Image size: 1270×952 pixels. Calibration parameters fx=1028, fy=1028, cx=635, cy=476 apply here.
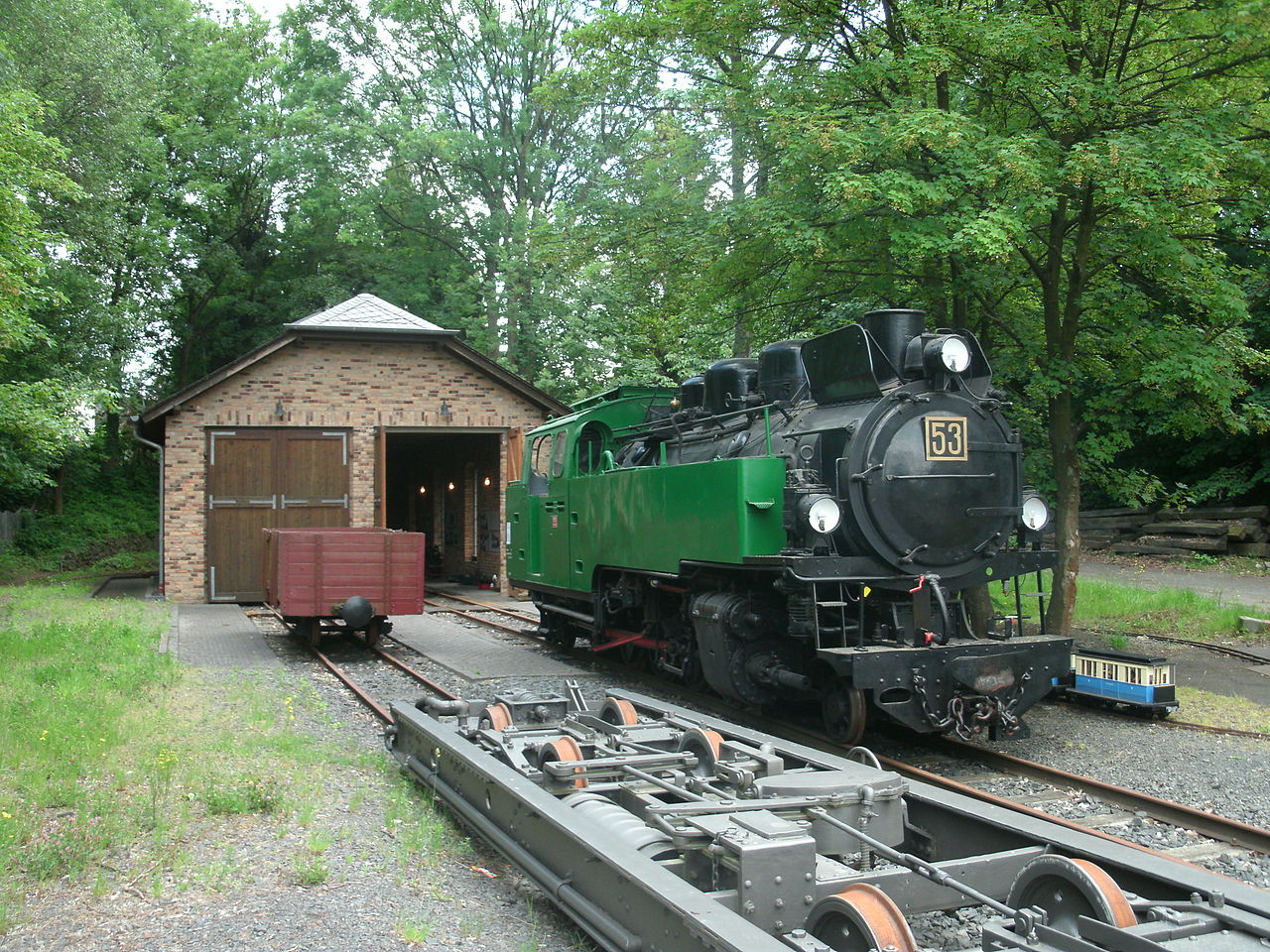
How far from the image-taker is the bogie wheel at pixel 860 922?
9.83 ft

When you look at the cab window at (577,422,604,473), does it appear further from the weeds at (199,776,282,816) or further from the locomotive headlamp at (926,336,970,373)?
the weeds at (199,776,282,816)

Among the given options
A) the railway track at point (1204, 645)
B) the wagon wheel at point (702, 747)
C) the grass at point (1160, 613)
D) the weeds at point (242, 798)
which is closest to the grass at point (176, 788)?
the weeds at point (242, 798)

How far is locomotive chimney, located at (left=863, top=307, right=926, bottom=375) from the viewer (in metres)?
7.29

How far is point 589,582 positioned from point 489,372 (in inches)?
367

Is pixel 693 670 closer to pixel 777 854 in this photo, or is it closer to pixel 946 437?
pixel 946 437

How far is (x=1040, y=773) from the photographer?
20.8ft

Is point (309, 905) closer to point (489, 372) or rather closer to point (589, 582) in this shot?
point (589, 582)

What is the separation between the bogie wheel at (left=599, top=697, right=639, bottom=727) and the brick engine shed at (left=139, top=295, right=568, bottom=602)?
12.8 metres

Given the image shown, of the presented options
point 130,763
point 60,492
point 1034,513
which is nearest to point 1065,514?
point 1034,513

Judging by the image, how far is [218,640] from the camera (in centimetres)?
1298

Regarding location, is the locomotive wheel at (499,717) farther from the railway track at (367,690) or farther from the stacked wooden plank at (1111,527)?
the stacked wooden plank at (1111,527)

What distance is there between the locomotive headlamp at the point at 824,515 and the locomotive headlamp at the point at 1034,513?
170 centimetres

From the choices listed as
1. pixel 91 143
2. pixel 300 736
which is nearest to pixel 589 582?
pixel 300 736

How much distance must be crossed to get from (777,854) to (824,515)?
3.57 m
